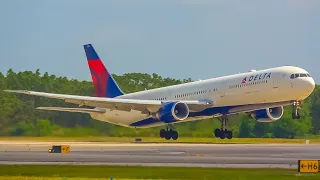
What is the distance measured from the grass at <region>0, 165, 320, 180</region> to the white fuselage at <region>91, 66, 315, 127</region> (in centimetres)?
2199

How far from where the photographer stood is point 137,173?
3791 cm

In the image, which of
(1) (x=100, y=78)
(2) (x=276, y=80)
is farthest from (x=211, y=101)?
(1) (x=100, y=78)

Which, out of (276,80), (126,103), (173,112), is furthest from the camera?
(126,103)

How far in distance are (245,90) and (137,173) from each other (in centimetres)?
2594

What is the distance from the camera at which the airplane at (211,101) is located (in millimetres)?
60469

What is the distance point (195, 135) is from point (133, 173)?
35.7 m

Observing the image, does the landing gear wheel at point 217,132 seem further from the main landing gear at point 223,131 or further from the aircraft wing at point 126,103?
the aircraft wing at point 126,103

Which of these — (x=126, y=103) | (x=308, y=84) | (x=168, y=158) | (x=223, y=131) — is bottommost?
(x=168, y=158)

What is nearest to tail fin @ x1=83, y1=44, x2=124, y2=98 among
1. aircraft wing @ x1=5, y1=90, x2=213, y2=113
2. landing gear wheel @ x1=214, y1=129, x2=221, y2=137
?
aircraft wing @ x1=5, y1=90, x2=213, y2=113

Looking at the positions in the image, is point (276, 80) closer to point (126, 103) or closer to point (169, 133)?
point (169, 133)

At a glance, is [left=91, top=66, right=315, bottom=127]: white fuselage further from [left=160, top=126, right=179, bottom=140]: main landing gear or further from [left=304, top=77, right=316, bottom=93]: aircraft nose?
[left=160, top=126, right=179, bottom=140]: main landing gear

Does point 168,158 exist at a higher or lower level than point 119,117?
lower

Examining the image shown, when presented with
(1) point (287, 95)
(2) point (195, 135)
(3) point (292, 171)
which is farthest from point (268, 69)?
(3) point (292, 171)

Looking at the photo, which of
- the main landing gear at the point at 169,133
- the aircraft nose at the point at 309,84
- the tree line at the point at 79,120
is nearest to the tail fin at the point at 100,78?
the tree line at the point at 79,120
